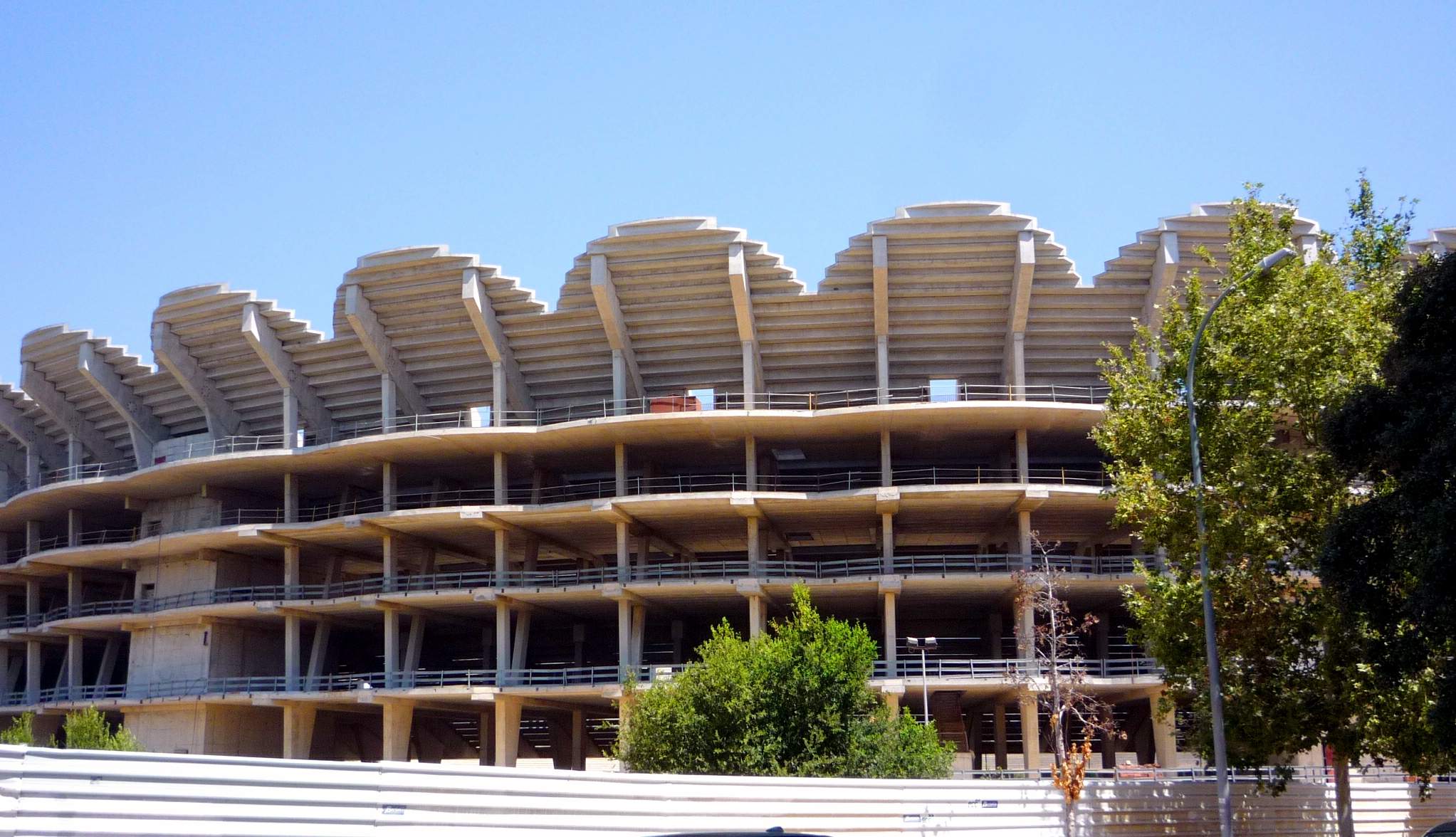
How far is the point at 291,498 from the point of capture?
166ft

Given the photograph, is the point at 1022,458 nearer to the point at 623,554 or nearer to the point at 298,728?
the point at 623,554

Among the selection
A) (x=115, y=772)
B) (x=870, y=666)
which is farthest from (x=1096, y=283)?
(x=115, y=772)

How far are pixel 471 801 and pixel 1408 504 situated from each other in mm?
13056

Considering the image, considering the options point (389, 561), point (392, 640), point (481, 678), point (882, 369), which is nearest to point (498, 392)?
point (389, 561)

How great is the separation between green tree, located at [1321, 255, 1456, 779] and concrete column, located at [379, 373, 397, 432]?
35338 millimetres

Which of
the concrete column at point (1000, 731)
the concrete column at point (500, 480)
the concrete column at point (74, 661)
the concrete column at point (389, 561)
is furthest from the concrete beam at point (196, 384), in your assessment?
the concrete column at point (1000, 731)

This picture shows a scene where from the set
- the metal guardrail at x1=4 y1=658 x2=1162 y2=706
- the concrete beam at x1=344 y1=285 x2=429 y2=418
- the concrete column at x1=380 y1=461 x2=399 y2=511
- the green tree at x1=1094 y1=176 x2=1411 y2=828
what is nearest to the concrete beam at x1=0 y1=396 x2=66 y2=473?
the metal guardrail at x1=4 y1=658 x2=1162 y2=706

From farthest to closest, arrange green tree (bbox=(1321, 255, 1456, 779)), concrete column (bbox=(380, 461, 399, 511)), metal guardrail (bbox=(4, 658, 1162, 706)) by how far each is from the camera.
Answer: concrete column (bbox=(380, 461, 399, 511)) < metal guardrail (bbox=(4, 658, 1162, 706)) < green tree (bbox=(1321, 255, 1456, 779))

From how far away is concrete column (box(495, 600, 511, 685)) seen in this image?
46.2 metres

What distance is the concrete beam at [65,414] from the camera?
55.4 meters

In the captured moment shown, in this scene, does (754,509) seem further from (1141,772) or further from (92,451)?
(92,451)

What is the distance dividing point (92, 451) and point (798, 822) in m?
50.1

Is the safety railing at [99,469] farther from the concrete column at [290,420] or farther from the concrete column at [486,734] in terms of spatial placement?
the concrete column at [486,734]

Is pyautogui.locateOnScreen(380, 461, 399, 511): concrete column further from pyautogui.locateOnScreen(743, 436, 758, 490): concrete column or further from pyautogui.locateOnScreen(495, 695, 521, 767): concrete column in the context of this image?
pyautogui.locateOnScreen(743, 436, 758, 490): concrete column
